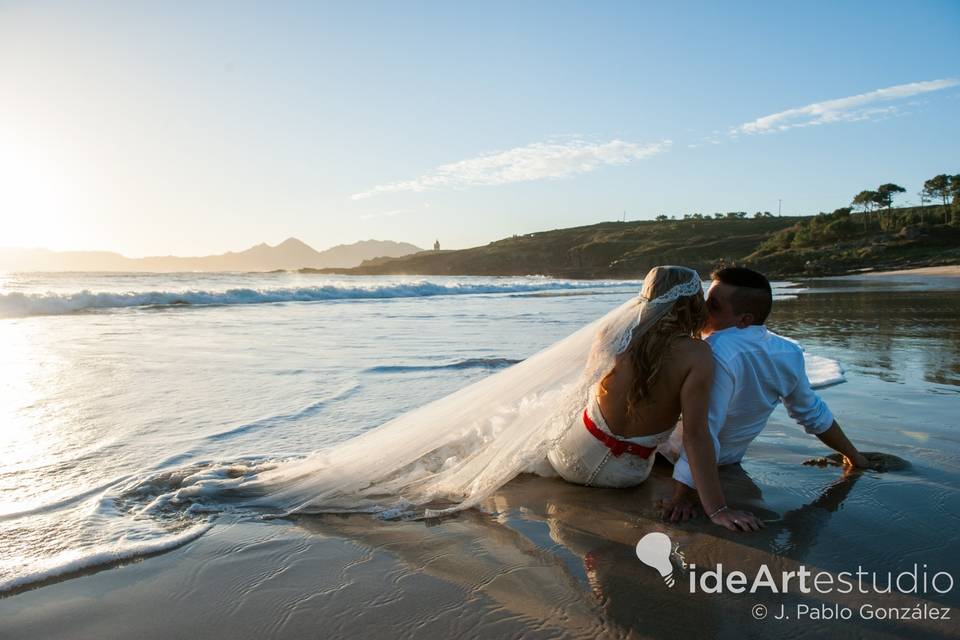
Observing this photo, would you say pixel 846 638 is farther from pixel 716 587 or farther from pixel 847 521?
pixel 847 521

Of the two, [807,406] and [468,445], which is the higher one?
[807,406]

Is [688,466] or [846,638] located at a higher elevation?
[688,466]

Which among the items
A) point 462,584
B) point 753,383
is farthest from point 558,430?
point 462,584

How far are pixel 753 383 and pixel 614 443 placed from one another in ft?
2.81

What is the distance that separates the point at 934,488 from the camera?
3.59m

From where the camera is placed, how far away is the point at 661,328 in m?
3.17

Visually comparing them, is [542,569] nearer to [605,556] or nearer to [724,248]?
[605,556]

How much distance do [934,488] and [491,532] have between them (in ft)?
8.67

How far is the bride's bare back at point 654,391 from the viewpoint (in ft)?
10.2

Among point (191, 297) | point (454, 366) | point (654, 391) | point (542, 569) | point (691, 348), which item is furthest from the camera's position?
point (191, 297)

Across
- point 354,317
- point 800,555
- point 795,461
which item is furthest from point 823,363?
point 354,317

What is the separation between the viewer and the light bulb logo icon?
269 cm

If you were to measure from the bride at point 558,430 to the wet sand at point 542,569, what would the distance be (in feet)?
0.61

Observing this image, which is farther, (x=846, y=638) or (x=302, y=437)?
(x=302, y=437)
